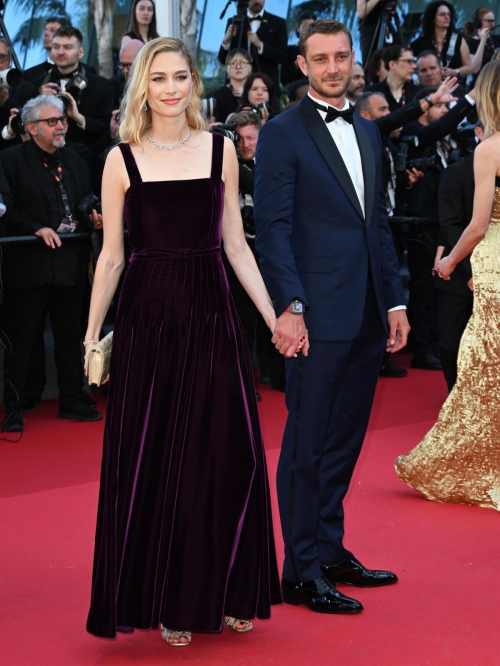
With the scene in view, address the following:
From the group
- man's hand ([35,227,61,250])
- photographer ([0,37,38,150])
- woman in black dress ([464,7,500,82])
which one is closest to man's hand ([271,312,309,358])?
man's hand ([35,227,61,250])

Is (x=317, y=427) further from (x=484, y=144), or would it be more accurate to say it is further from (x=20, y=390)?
(x=20, y=390)

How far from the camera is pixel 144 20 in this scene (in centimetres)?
815

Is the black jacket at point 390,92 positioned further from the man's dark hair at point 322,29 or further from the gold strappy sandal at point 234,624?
the gold strappy sandal at point 234,624

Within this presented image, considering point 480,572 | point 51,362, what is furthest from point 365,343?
point 51,362

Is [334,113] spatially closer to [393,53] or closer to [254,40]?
[393,53]

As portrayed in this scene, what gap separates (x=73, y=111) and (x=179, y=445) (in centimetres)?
455

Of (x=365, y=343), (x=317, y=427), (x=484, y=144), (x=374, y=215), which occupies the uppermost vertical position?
(x=484, y=144)

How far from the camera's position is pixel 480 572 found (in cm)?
348

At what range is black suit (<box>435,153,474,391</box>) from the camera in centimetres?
578

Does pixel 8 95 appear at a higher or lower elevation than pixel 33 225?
higher

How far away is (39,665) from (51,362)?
13.5 ft

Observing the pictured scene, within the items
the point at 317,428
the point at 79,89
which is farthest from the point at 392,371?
the point at 317,428

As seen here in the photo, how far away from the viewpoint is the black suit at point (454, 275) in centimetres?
578

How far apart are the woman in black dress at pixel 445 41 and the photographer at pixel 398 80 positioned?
1570mm
